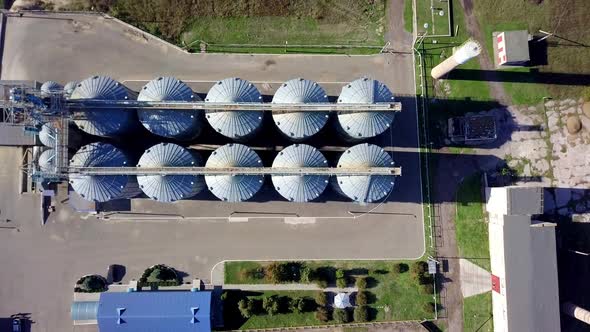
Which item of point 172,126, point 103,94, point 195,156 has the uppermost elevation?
point 103,94

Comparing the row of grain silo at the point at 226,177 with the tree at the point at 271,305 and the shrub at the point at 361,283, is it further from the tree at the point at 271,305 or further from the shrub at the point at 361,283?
the tree at the point at 271,305

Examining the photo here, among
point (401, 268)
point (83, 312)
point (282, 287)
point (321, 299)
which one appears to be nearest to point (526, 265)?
point (401, 268)

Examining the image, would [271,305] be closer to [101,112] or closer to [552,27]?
[101,112]

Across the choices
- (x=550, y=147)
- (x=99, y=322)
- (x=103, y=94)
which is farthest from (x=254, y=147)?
(x=550, y=147)

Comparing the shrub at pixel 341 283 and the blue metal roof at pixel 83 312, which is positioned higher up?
the shrub at pixel 341 283

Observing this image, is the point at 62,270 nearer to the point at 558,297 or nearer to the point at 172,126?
the point at 172,126

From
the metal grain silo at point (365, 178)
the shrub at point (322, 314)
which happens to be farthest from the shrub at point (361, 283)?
the metal grain silo at point (365, 178)
